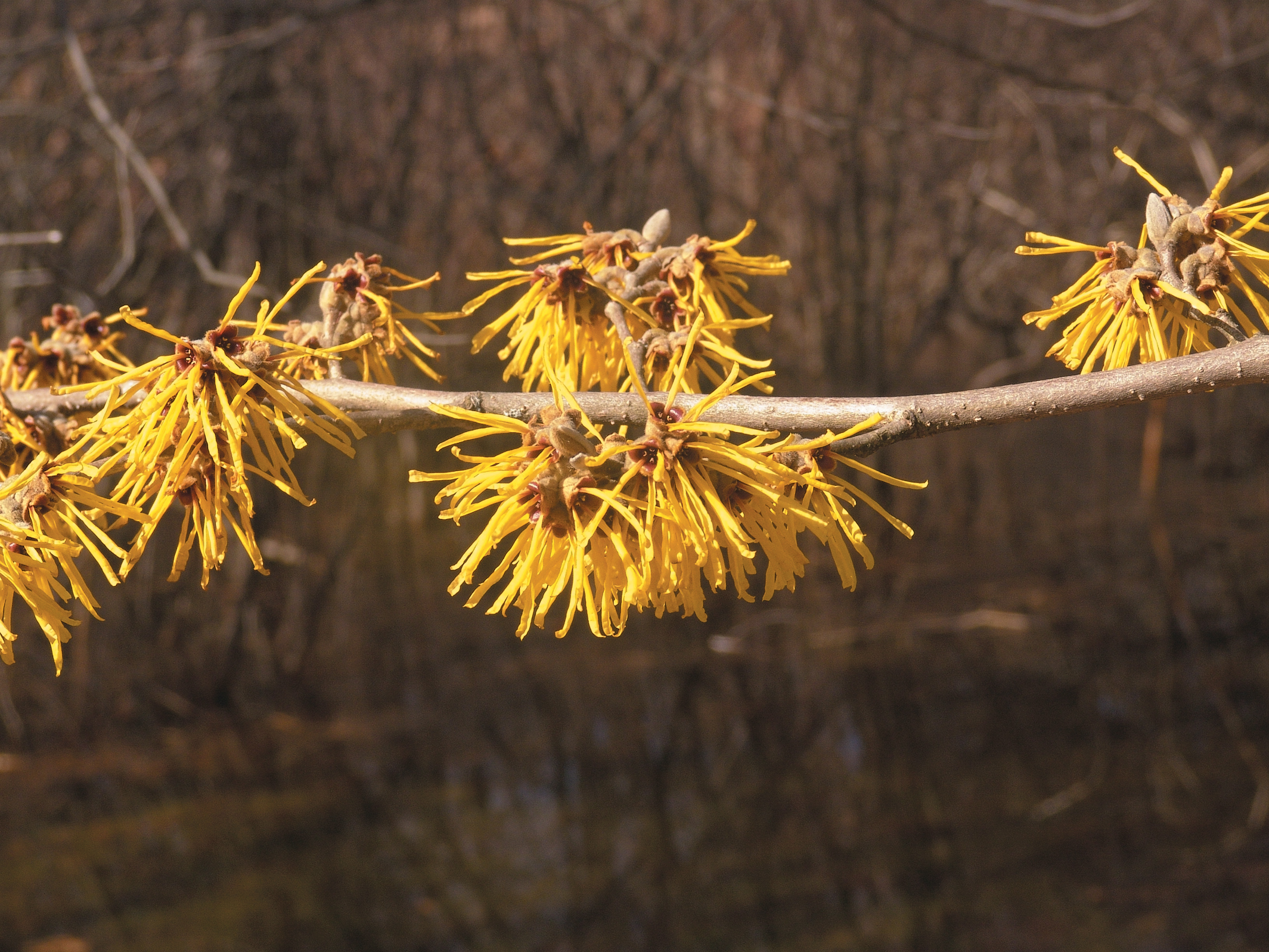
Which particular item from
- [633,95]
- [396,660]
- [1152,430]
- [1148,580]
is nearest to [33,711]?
[396,660]

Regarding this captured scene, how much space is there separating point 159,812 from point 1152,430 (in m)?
4.95

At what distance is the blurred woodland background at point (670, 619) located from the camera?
165 inches

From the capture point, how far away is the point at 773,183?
24.4 ft

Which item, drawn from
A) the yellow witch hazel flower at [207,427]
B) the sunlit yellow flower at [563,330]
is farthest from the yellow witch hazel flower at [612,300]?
the yellow witch hazel flower at [207,427]

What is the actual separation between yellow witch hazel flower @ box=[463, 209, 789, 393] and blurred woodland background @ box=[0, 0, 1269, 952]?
5.64 feet

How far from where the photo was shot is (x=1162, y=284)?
1.10 m

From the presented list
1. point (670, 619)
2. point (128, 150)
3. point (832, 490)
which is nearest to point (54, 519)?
point (832, 490)

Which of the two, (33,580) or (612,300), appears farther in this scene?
(612,300)

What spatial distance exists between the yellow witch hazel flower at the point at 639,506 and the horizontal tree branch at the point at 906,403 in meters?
0.04

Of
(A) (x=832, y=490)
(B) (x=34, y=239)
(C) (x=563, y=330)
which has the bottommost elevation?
(A) (x=832, y=490)

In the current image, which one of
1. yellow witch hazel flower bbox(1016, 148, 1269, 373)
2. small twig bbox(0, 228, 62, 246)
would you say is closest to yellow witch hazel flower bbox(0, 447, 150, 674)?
yellow witch hazel flower bbox(1016, 148, 1269, 373)

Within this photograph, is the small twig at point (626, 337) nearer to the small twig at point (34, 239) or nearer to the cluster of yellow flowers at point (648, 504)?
the cluster of yellow flowers at point (648, 504)

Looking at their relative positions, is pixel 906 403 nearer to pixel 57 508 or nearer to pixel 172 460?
pixel 172 460

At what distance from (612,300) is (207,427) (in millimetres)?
515
